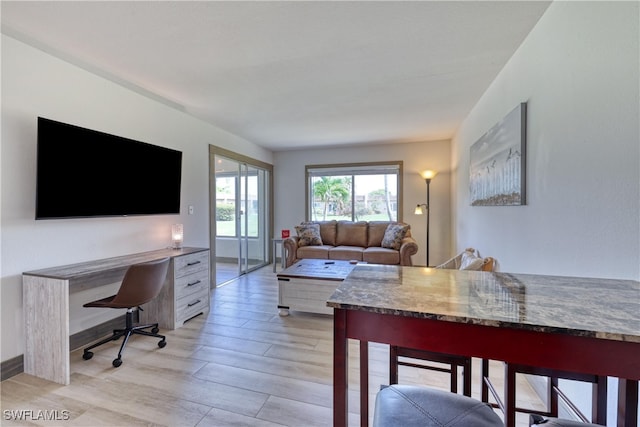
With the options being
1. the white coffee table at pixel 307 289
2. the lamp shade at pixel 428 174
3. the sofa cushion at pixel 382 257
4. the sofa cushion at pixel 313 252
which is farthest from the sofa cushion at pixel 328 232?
the white coffee table at pixel 307 289

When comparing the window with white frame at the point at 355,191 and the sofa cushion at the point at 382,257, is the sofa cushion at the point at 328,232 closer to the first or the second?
the window with white frame at the point at 355,191

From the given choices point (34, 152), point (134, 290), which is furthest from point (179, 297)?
point (34, 152)

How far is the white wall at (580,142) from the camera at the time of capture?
44.4 inches

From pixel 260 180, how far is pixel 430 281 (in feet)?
15.7

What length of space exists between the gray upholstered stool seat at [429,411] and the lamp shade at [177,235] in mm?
2925

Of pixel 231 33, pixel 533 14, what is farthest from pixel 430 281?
pixel 231 33

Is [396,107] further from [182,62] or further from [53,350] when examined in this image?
[53,350]

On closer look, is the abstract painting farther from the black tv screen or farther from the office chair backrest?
the black tv screen

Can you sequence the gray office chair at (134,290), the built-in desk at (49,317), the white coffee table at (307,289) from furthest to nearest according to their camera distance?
the white coffee table at (307,289), the gray office chair at (134,290), the built-in desk at (49,317)

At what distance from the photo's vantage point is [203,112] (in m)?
3.51

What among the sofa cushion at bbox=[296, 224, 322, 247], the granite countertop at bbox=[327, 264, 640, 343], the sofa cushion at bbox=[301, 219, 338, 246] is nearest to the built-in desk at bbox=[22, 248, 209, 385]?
the granite countertop at bbox=[327, 264, 640, 343]

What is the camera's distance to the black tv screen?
2041mm

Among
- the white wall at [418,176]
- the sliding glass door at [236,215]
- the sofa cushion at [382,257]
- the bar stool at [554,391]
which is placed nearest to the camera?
the bar stool at [554,391]

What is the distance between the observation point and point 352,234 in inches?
205
